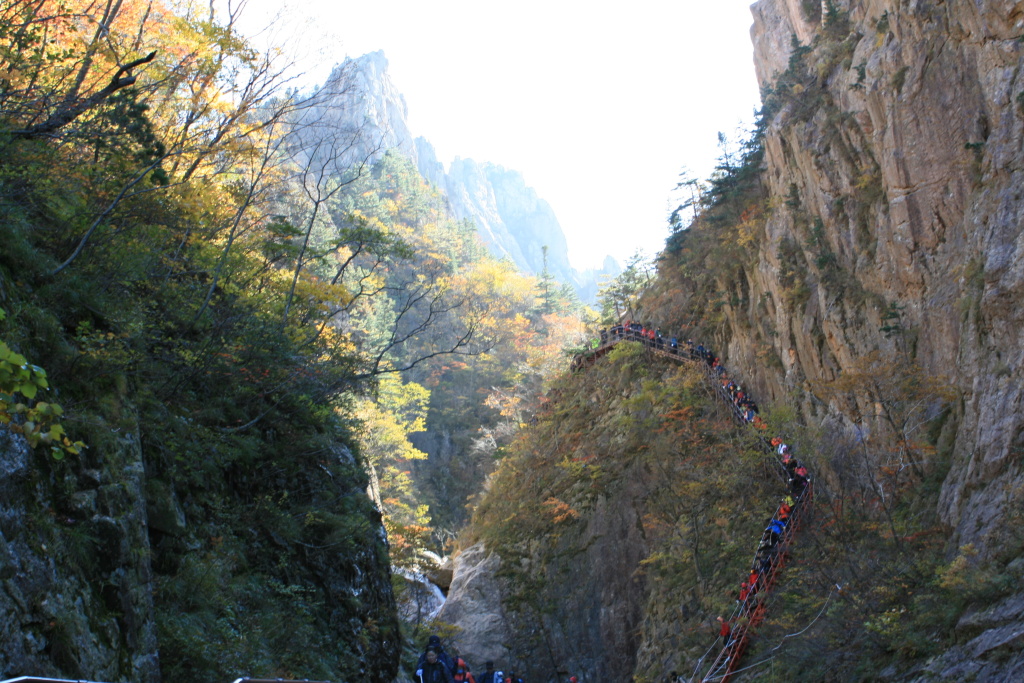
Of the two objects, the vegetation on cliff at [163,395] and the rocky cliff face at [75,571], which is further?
the vegetation on cliff at [163,395]

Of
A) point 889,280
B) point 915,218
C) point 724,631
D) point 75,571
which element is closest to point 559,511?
point 724,631

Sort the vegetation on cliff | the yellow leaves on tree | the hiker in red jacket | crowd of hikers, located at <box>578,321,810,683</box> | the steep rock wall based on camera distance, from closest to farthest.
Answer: the vegetation on cliff < the steep rock wall < crowd of hikers, located at <box>578,321,810,683</box> < the hiker in red jacket < the yellow leaves on tree

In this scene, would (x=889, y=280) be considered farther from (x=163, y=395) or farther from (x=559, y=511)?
(x=163, y=395)

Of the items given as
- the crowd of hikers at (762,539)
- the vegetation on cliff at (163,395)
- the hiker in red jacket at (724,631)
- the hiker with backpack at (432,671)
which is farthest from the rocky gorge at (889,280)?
the vegetation on cliff at (163,395)

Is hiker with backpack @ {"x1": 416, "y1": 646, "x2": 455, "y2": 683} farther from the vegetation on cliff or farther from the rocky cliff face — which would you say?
the rocky cliff face

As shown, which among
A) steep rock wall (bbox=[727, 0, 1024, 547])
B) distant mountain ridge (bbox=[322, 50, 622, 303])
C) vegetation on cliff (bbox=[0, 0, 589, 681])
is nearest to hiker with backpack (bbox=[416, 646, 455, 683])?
vegetation on cliff (bbox=[0, 0, 589, 681])

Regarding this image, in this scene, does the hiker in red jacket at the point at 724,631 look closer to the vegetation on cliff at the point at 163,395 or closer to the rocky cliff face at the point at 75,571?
the vegetation on cliff at the point at 163,395

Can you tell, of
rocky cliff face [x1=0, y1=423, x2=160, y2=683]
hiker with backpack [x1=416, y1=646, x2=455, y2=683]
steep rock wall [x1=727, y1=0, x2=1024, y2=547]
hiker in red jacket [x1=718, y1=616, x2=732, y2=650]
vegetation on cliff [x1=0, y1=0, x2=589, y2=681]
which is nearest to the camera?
rocky cliff face [x1=0, y1=423, x2=160, y2=683]

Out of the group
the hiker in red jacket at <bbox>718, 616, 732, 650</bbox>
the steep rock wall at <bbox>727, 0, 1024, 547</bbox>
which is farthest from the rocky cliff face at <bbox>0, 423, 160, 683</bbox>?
the hiker in red jacket at <bbox>718, 616, 732, 650</bbox>

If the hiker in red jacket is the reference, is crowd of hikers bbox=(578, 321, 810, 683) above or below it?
above

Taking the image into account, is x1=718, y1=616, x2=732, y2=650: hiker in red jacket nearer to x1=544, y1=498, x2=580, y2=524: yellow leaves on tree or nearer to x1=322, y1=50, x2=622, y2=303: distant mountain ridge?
x1=544, y1=498, x2=580, y2=524: yellow leaves on tree

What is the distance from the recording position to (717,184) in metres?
25.8

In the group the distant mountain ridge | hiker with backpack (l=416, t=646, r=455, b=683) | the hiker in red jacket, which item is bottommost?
the hiker in red jacket

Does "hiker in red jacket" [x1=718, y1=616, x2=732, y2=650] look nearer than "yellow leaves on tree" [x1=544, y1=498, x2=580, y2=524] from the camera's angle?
Yes
